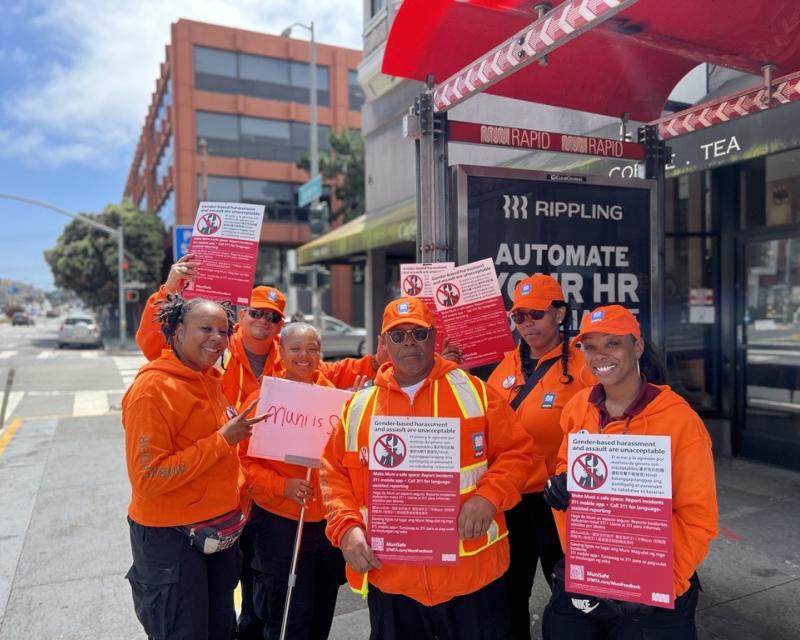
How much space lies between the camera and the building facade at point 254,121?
31578 mm

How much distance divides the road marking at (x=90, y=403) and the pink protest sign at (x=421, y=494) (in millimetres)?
10848

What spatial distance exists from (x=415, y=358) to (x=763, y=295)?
18.3ft

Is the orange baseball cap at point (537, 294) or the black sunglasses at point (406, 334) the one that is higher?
the orange baseball cap at point (537, 294)

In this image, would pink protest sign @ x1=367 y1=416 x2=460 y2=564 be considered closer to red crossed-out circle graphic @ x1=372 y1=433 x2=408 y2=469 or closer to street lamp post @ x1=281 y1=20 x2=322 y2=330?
red crossed-out circle graphic @ x1=372 y1=433 x2=408 y2=469

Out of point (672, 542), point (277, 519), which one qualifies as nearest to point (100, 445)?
point (277, 519)

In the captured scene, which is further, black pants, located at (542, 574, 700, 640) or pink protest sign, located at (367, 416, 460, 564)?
pink protest sign, located at (367, 416, 460, 564)

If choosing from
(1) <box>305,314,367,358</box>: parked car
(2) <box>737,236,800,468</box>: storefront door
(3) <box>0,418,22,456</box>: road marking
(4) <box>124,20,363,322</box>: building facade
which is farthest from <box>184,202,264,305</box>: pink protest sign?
(4) <box>124,20,363,322</box>: building facade

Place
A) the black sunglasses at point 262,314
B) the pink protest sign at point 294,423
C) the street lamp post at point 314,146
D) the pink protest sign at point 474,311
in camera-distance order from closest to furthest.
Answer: the pink protest sign at point 294,423, the pink protest sign at point 474,311, the black sunglasses at point 262,314, the street lamp post at point 314,146

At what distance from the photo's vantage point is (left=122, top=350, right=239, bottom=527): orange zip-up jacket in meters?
2.37

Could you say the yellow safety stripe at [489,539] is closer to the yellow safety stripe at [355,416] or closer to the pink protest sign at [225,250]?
the yellow safety stripe at [355,416]

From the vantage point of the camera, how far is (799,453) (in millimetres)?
6176

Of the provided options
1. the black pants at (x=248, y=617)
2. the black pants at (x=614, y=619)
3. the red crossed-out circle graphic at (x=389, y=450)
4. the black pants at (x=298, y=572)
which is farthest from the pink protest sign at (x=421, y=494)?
the black pants at (x=248, y=617)

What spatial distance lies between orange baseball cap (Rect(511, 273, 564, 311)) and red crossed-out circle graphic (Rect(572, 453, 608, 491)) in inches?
39.8

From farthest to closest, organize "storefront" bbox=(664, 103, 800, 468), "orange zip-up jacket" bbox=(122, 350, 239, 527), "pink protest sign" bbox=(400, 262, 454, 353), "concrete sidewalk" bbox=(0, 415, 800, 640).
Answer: "storefront" bbox=(664, 103, 800, 468) < "concrete sidewalk" bbox=(0, 415, 800, 640) < "pink protest sign" bbox=(400, 262, 454, 353) < "orange zip-up jacket" bbox=(122, 350, 239, 527)
